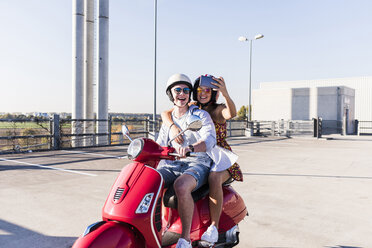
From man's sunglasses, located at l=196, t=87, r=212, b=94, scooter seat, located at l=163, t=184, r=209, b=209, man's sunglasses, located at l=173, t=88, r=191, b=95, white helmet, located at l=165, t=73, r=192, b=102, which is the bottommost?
scooter seat, located at l=163, t=184, r=209, b=209

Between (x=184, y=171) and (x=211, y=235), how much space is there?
58 cm

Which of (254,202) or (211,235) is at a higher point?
(211,235)

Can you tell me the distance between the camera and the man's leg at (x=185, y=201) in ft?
8.03

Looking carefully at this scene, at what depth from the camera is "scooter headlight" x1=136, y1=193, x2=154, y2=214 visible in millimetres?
2063

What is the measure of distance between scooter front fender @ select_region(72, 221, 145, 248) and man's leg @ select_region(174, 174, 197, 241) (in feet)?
1.51

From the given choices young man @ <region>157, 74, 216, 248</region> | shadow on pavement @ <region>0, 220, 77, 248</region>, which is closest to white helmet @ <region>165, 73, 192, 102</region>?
young man @ <region>157, 74, 216, 248</region>

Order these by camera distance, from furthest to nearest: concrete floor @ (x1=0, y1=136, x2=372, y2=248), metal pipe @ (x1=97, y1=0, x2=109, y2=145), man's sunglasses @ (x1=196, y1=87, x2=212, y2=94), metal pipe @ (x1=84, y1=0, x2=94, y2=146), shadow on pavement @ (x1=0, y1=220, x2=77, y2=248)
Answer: metal pipe @ (x1=84, y1=0, x2=94, y2=146), metal pipe @ (x1=97, y1=0, x2=109, y2=145), concrete floor @ (x1=0, y1=136, x2=372, y2=248), shadow on pavement @ (x1=0, y1=220, x2=77, y2=248), man's sunglasses @ (x1=196, y1=87, x2=212, y2=94)

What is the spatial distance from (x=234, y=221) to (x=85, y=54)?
56.6 ft

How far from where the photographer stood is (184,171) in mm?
2689

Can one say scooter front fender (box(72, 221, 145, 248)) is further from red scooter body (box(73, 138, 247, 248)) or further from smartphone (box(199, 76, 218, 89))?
smartphone (box(199, 76, 218, 89))

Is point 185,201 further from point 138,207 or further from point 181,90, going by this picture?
point 181,90

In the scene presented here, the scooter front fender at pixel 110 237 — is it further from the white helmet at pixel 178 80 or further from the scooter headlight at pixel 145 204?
the white helmet at pixel 178 80

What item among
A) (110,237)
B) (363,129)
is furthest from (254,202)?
(363,129)

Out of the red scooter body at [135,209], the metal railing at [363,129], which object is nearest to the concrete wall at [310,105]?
the metal railing at [363,129]
